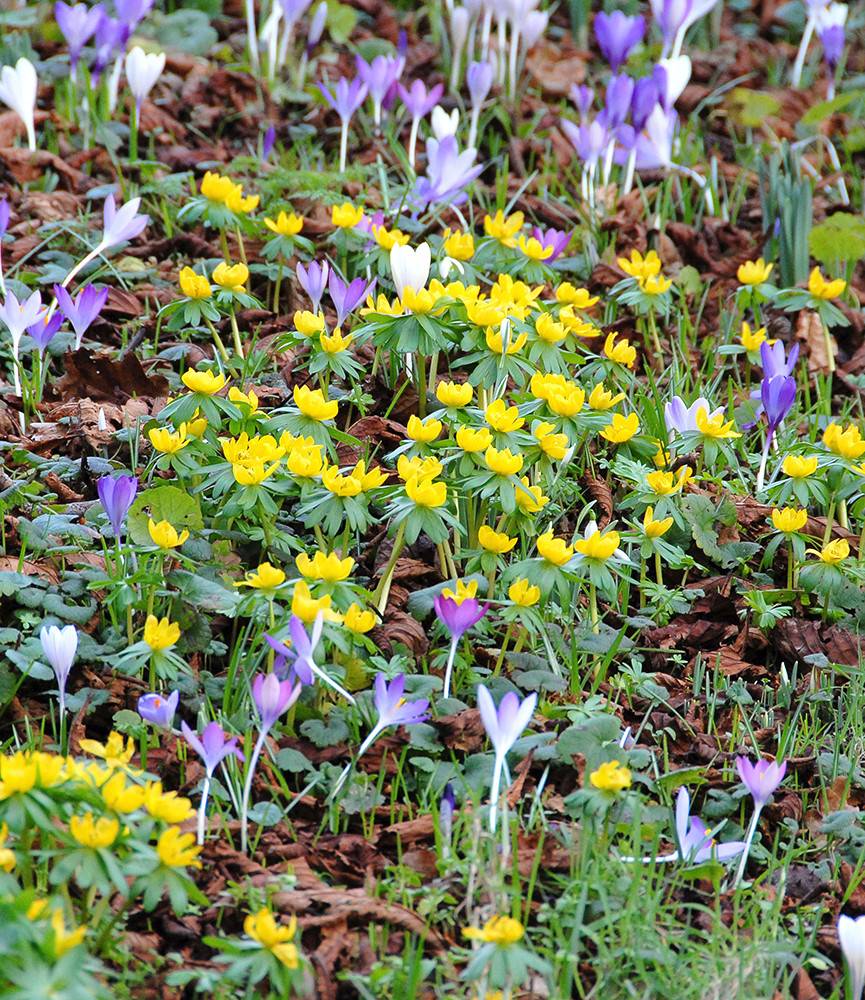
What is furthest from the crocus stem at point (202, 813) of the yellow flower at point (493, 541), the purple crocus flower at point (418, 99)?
the purple crocus flower at point (418, 99)

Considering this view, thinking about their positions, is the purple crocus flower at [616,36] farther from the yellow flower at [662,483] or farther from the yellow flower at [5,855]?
the yellow flower at [5,855]

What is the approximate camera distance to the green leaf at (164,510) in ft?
8.60

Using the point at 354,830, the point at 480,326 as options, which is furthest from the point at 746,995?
the point at 480,326

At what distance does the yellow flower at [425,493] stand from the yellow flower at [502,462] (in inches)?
4.9

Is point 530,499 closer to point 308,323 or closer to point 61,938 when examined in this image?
point 308,323

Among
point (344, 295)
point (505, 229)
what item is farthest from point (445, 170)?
point (344, 295)

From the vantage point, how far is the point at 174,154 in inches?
171

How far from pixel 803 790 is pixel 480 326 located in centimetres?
110

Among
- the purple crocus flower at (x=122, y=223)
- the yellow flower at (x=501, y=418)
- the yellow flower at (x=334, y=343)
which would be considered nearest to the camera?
the yellow flower at (x=501, y=418)

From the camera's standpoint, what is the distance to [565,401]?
2656 mm

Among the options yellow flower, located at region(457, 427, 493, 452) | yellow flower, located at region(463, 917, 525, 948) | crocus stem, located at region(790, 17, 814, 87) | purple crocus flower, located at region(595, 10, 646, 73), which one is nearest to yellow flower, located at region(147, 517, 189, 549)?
yellow flower, located at region(457, 427, 493, 452)

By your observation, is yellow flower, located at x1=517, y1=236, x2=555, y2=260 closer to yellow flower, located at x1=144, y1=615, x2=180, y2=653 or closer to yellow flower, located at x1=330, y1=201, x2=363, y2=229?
yellow flower, located at x1=330, y1=201, x2=363, y2=229

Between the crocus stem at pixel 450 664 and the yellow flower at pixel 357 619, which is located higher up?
the yellow flower at pixel 357 619

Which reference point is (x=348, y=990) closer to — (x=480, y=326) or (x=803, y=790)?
(x=803, y=790)
